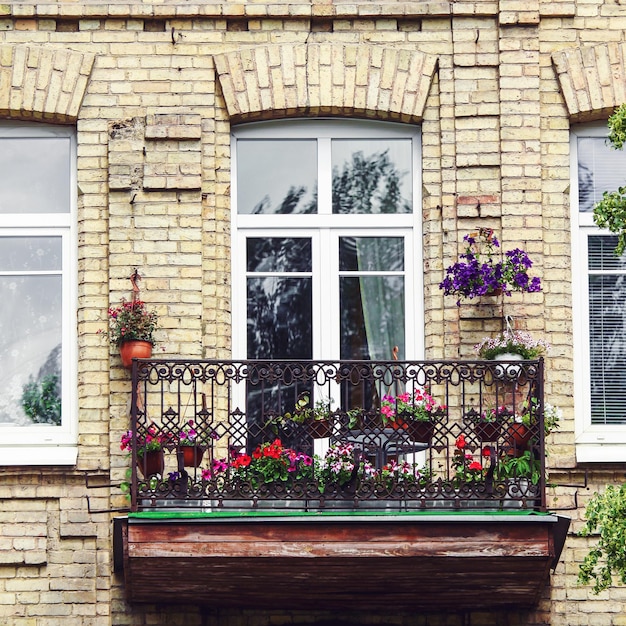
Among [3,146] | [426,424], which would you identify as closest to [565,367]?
[426,424]

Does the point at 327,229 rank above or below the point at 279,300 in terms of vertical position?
above

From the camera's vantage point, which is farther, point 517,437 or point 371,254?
point 371,254

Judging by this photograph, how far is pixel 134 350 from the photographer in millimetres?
11188

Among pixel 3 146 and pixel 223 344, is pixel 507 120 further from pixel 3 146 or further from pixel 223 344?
pixel 3 146

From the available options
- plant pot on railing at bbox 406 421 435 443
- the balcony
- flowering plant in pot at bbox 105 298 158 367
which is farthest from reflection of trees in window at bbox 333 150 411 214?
plant pot on railing at bbox 406 421 435 443

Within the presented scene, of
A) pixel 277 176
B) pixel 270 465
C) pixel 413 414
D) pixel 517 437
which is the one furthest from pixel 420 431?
pixel 277 176

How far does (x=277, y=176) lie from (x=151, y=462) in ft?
8.36

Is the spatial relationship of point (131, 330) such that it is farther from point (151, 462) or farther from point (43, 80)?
point (43, 80)

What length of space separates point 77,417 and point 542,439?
11.1 ft

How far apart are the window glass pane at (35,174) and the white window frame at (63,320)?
0.18 feet

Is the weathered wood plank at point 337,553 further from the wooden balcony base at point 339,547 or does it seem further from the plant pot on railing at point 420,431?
the plant pot on railing at point 420,431

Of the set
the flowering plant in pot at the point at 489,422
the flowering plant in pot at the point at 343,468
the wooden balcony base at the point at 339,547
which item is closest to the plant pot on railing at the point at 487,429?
the flowering plant in pot at the point at 489,422

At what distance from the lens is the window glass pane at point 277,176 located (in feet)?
39.2

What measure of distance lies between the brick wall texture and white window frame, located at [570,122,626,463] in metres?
0.15
